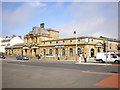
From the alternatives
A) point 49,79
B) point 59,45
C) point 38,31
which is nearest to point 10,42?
point 38,31

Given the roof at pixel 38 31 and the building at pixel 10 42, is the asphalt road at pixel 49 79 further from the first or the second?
the building at pixel 10 42

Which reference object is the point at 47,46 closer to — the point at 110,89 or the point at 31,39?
the point at 31,39

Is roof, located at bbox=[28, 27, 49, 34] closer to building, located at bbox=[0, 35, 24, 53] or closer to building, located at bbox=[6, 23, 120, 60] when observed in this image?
building, located at bbox=[6, 23, 120, 60]

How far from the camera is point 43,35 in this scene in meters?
58.2

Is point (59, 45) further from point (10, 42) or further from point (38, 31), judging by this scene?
point (10, 42)

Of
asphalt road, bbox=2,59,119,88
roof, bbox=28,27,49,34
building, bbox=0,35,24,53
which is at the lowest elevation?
asphalt road, bbox=2,59,119,88

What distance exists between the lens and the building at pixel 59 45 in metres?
42.8

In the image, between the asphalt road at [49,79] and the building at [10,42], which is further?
the building at [10,42]

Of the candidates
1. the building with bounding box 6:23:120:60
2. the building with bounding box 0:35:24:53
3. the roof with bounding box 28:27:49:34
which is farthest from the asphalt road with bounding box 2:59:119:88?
the building with bounding box 0:35:24:53

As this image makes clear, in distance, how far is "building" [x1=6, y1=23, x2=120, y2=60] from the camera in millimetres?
42769

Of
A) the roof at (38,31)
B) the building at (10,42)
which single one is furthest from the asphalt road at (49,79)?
the building at (10,42)

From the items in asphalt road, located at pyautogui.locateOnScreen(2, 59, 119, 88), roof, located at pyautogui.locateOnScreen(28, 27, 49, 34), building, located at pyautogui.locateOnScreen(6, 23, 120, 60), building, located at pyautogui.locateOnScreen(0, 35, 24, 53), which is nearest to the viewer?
asphalt road, located at pyautogui.locateOnScreen(2, 59, 119, 88)

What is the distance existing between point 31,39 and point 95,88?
5632 cm

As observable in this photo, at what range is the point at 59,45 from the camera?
49.0 m
